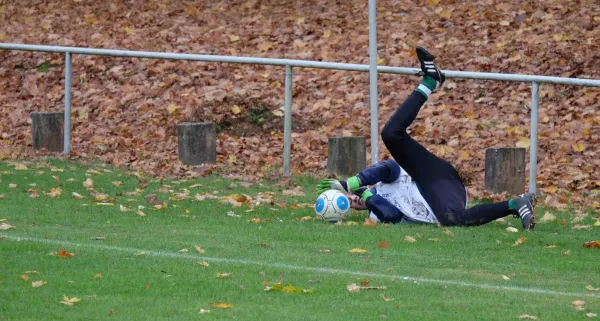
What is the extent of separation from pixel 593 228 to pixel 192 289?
3749mm

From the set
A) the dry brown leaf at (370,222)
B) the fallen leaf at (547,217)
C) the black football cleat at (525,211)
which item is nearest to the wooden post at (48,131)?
the dry brown leaf at (370,222)

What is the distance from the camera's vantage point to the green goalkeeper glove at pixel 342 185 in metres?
9.50

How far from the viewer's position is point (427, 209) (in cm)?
931

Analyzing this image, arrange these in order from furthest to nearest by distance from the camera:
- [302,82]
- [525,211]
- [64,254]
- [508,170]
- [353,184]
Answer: [302,82], [508,170], [353,184], [525,211], [64,254]

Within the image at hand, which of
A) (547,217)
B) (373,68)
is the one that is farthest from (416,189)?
(373,68)

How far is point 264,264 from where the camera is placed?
24.7ft

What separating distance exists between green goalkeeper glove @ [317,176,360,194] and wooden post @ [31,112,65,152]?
4.89m

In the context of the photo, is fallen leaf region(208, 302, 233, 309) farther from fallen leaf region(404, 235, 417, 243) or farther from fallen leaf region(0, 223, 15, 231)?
fallen leaf region(0, 223, 15, 231)

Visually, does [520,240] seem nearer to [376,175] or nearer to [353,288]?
[376,175]

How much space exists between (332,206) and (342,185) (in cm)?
29

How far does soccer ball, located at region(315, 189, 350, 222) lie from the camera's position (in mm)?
9398

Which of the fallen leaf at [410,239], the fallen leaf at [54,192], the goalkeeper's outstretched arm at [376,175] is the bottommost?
the fallen leaf at [410,239]

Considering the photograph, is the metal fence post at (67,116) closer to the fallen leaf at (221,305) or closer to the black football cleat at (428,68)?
the black football cleat at (428,68)

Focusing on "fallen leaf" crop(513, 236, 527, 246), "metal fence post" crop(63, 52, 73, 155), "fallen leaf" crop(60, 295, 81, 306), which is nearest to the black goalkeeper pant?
"fallen leaf" crop(513, 236, 527, 246)
